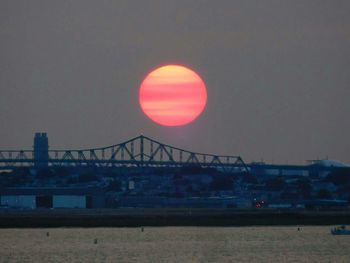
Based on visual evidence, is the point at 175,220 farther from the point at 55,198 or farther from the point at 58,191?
the point at 58,191

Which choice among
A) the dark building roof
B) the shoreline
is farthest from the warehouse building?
the shoreline

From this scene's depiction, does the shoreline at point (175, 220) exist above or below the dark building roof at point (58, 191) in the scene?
below

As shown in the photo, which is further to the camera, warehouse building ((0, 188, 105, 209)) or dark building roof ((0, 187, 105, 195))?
dark building roof ((0, 187, 105, 195))

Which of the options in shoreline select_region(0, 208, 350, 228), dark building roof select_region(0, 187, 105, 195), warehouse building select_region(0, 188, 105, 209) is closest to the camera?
shoreline select_region(0, 208, 350, 228)

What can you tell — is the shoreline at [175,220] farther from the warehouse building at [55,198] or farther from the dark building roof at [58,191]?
the dark building roof at [58,191]

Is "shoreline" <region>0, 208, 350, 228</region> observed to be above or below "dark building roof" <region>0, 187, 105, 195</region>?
below

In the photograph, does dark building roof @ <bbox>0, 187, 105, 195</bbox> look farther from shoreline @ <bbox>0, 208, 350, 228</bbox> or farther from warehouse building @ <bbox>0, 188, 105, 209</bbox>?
shoreline @ <bbox>0, 208, 350, 228</bbox>

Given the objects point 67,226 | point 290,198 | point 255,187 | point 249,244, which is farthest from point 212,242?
point 255,187

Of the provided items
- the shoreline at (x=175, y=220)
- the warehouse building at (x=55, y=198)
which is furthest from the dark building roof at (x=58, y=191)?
the shoreline at (x=175, y=220)

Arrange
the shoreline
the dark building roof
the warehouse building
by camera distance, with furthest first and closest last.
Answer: the dark building roof
the warehouse building
the shoreline
